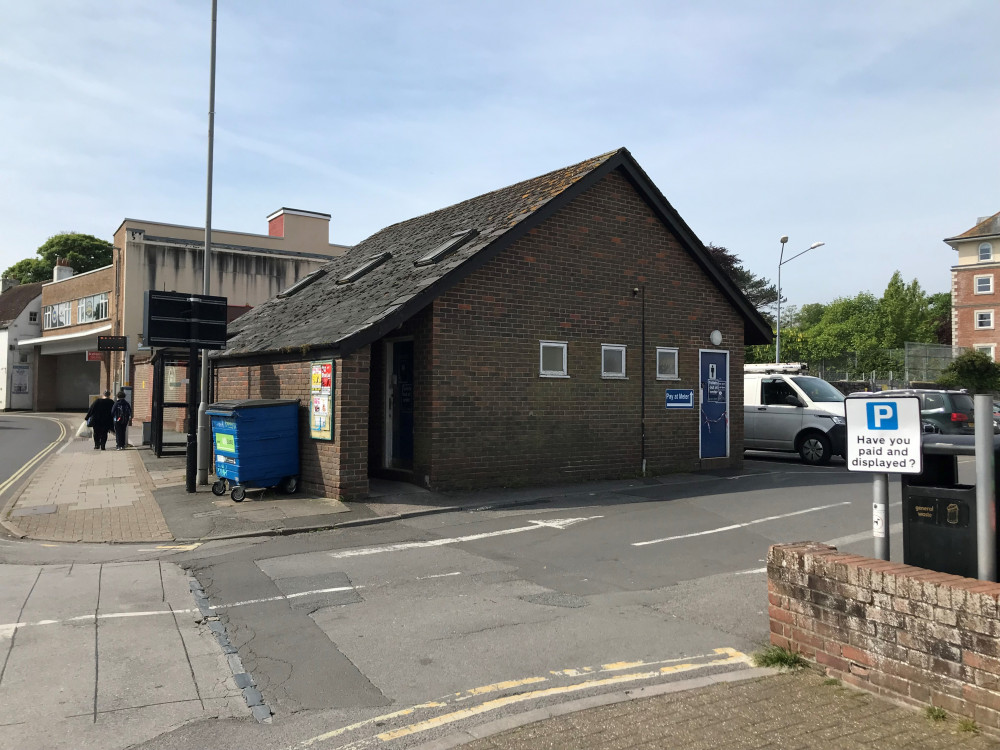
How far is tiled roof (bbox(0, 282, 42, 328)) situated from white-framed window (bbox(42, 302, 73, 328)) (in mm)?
3416

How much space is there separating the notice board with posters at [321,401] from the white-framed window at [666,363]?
22.6 feet

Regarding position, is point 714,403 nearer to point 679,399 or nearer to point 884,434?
point 679,399

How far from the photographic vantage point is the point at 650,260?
52.2 ft

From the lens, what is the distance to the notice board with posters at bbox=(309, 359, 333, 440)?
12117 millimetres

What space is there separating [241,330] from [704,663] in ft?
51.9

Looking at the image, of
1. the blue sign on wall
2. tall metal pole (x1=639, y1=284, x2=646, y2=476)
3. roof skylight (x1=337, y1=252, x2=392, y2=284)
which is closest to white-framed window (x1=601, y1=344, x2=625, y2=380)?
tall metal pole (x1=639, y1=284, x2=646, y2=476)

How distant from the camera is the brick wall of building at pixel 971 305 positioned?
59.1 meters

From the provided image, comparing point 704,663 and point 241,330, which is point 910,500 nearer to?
point 704,663

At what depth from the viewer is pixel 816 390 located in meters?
18.8

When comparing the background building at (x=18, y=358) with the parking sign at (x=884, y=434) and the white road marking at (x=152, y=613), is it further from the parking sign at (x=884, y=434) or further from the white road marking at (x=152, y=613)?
Result: the parking sign at (x=884, y=434)

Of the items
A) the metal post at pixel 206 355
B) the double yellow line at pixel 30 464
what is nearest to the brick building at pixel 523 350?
the metal post at pixel 206 355

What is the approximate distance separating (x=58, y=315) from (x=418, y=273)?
46.5 metres

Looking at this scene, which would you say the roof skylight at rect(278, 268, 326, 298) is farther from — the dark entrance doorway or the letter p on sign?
the letter p on sign

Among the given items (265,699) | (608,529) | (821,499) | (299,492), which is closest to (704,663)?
(265,699)
